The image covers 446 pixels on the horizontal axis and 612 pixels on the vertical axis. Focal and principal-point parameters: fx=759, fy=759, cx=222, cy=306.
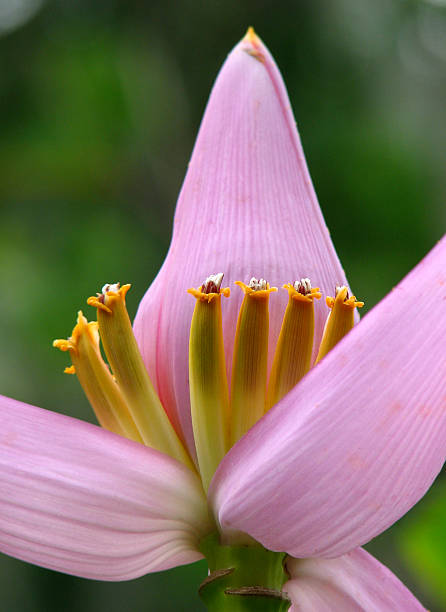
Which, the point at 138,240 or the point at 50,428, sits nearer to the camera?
the point at 50,428

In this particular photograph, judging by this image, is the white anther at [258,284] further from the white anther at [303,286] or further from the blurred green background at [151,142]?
the blurred green background at [151,142]

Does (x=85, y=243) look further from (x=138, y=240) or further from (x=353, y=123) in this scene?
(x=353, y=123)

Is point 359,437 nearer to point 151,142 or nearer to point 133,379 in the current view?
point 133,379

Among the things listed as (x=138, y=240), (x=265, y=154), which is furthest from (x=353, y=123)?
(x=265, y=154)

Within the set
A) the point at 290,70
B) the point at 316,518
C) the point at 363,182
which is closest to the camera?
the point at 316,518

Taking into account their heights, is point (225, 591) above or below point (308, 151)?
below

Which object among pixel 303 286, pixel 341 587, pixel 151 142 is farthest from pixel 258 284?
pixel 151 142
